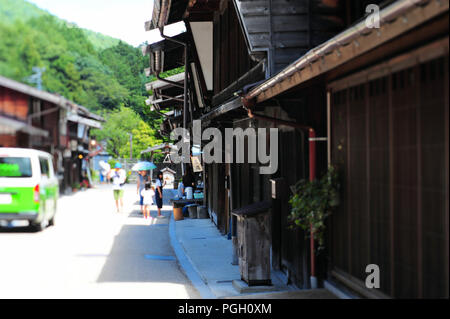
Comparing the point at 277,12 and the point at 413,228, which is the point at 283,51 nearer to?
the point at 277,12

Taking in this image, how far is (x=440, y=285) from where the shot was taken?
12.6ft

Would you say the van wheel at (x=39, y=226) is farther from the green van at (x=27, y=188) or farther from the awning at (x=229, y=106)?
the awning at (x=229, y=106)

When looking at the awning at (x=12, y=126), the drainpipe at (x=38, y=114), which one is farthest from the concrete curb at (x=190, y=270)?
the awning at (x=12, y=126)

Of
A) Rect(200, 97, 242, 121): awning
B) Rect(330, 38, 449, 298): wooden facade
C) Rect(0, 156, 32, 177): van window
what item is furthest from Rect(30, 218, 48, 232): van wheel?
Rect(330, 38, 449, 298): wooden facade

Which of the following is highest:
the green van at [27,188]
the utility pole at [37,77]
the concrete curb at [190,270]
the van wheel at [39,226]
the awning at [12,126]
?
the utility pole at [37,77]

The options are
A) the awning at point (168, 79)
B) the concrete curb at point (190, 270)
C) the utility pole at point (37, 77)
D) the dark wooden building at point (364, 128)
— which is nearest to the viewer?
the utility pole at point (37, 77)

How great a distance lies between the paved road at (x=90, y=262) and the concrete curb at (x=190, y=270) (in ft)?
0.41

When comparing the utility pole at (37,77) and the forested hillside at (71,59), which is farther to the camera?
the utility pole at (37,77)

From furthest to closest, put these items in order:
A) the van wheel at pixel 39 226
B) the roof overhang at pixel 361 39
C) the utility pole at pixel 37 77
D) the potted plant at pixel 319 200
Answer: the van wheel at pixel 39 226 → the potted plant at pixel 319 200 → the roof overhang at pixel 361 39 → the utility pole at pixel 37 77

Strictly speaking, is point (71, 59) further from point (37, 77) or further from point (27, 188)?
→ point (27, 188)

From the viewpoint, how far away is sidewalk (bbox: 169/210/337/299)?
22.1ft

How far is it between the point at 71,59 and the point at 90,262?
761 centimetres

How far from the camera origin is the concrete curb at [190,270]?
8188 millimetres

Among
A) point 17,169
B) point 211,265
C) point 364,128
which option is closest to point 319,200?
point 364,128
